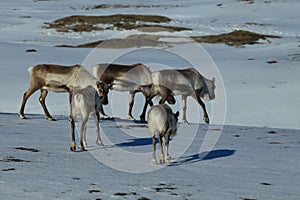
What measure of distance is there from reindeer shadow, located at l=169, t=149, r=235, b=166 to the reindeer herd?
0.33 meters

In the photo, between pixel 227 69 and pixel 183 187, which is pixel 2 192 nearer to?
pixel 183 187

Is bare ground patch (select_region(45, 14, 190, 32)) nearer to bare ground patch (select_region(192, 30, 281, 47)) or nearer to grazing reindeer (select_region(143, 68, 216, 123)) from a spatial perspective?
bare ground patch (select_region(192, 30, 281, 47))

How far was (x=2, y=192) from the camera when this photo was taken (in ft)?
26.1

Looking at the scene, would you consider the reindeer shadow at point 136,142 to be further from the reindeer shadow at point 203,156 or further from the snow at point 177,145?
the reindeer shadow at point 203,156

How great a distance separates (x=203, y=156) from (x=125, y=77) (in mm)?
7580

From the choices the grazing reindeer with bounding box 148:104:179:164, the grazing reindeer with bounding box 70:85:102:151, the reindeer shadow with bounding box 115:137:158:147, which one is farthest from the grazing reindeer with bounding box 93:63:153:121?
the grazing reindeer with bounding box 148:104:179:164

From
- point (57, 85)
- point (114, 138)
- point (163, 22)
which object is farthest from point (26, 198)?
point (163, 22)

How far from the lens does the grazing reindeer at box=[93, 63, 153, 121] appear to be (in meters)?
18.5

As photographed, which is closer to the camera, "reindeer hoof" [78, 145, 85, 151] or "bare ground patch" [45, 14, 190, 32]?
"reindeer hoof" [78, 145, 85, 151]

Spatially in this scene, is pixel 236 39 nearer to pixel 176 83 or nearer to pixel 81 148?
pixel 176 83

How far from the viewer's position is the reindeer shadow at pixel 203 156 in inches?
426

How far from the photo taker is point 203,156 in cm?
1154

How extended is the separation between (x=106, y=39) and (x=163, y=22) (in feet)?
50.1

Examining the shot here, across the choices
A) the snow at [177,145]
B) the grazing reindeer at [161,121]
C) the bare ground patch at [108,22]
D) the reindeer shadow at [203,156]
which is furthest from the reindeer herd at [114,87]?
the bare ground patch at [108,22]
